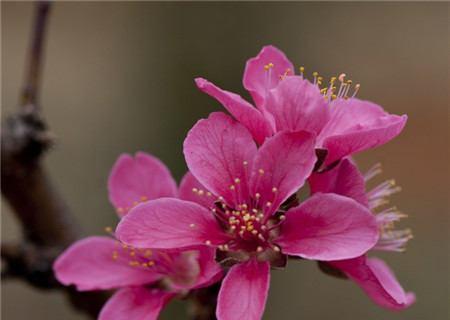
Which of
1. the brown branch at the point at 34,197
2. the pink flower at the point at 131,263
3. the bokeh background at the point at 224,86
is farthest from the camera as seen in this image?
the bokeh background at the point at 224,86

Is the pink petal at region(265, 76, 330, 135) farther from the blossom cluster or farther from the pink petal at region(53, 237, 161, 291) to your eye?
the pink petal at region(53, 237, 161, 291)

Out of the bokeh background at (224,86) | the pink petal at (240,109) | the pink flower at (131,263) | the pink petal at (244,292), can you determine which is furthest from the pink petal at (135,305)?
the bokeh background at (224,86)

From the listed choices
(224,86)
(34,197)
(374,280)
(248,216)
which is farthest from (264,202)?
(224,86)

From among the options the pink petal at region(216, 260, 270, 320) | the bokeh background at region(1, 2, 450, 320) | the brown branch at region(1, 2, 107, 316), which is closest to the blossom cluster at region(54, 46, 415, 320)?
the pink petal at region(216, 260, 270, 320)

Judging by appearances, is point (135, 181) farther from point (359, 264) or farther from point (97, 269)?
point (359, 264)

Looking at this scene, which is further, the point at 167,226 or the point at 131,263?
the point at 131,263

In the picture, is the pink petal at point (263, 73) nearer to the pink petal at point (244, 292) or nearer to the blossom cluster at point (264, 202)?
the blossom cluster at point (264, 202)

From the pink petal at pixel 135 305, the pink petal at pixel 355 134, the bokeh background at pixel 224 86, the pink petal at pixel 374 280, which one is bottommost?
the bokeh background at pixel 224 86

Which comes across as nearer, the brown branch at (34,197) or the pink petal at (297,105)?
the pink petal at (297,105)
